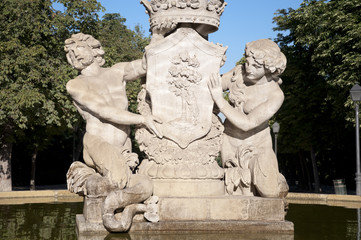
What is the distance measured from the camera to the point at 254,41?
7652mm

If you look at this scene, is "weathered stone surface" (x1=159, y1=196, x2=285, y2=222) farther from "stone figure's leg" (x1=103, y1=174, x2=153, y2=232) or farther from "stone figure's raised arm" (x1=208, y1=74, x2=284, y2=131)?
"stone figure's raised arm" (x1=208, y1=74, x2=284, y2=131)

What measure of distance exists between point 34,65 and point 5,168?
4560 mm

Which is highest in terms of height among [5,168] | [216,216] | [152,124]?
[152,124]

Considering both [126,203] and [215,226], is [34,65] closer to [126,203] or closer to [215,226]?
[126,203]

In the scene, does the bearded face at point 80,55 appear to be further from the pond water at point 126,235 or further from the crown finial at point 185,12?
the pond water at point 126,235

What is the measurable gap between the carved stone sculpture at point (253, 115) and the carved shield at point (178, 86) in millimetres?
243

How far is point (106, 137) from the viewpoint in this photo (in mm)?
7414

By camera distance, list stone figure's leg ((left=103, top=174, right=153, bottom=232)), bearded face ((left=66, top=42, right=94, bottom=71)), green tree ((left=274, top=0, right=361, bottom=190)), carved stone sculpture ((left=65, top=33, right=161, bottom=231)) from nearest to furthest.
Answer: stone figure's leg ((left=103, top=174, right=153, bottom=232)) → carved stone sculpture ((left=65, top=33, right=161, bottom=231)) → bearded face ((left=66, top=42, right=94, bottom=71)) → green tree ((left=274, top=0, right=361, bottom=190))

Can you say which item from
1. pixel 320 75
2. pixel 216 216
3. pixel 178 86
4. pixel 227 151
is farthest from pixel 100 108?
pixel 320 75

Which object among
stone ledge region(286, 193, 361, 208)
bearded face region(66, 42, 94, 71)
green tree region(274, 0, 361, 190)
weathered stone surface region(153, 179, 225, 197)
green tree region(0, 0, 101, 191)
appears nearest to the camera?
weathered stone surface region(153, 179, 225, 197)

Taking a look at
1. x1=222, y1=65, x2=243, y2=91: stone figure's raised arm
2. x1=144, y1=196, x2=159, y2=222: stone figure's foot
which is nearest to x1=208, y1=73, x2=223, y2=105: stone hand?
x1=222, y1=65, x2=243, y2=91: stone figure's raised arm

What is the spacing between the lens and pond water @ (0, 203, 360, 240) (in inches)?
264

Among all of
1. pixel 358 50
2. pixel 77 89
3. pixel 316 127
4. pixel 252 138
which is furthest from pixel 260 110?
pixel 316 127

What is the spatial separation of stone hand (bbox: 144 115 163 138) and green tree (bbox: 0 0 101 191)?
45.9 ft
